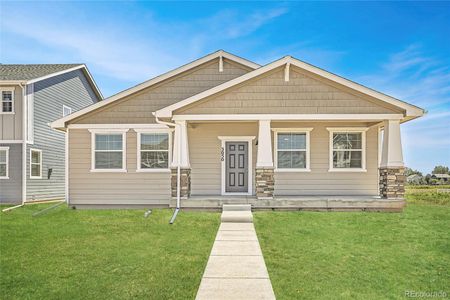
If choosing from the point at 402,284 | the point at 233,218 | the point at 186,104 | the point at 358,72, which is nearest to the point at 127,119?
the point at 186,104

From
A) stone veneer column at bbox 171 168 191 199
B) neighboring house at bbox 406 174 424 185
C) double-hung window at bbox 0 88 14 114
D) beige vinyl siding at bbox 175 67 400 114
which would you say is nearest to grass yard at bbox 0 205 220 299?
stone veneer column at bbox 171 168 191 199

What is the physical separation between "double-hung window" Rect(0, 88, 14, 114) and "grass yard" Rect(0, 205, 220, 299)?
7.31 metres

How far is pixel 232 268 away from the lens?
18.8ft

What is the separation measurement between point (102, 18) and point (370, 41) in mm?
12207

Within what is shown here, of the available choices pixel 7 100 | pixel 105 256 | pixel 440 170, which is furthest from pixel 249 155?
pixel 440 170

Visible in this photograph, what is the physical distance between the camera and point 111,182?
1282 cm

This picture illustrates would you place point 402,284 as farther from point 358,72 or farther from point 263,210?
point 358,72

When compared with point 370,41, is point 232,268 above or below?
below

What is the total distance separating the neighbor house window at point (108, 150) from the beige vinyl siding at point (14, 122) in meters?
5.55

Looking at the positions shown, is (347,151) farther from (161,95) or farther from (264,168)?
(161,95)

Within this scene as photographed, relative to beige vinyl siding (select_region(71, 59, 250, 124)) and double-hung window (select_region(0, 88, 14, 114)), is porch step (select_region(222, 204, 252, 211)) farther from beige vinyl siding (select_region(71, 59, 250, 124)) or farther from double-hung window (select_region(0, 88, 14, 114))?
double-hung window (select_region(0, 88, 14, 114))

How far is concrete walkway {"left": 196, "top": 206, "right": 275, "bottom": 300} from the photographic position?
4.69m

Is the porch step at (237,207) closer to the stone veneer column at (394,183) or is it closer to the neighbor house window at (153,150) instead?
the neighbor house window at (153,150)

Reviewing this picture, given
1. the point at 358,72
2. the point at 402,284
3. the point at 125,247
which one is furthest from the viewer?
the point at 358,72
